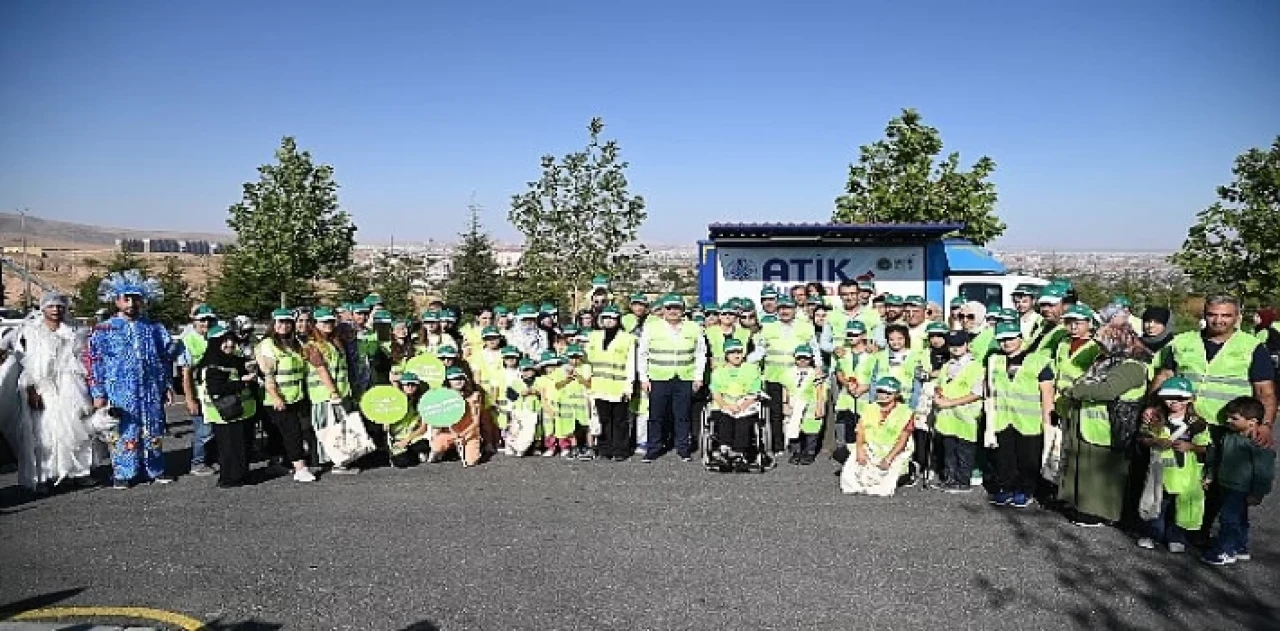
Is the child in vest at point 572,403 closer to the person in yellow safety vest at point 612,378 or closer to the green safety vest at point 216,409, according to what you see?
the person in yellow safety vest at point 612,378

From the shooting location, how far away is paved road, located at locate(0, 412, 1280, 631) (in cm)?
454

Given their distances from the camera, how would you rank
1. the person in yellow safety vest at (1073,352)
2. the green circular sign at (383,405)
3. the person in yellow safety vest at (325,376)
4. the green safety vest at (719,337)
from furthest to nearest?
1. the green safety vest at (719,337)
2. the green circular sign at (383,405)
3. the person in yellow safety vest at (325,376)
4. the person in yellow safety vest at (1073,352)

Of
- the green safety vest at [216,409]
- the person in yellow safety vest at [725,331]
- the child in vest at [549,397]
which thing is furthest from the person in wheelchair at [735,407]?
the green safety vest at [216,409]

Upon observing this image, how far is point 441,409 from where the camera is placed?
827 centimetres

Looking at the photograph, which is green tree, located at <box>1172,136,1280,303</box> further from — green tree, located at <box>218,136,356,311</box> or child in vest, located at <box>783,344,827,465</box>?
green tree, located at <box>218,136,356,311</box>

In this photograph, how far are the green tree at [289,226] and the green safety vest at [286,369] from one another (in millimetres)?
12554

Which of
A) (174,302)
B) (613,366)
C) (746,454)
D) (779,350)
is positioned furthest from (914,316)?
(174,302)

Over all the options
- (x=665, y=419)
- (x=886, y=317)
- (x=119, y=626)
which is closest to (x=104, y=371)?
(x=119, y=626)

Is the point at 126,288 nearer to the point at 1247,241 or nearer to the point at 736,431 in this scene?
the point at 736,431

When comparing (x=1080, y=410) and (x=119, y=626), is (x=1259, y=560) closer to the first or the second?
(x=1080, y=410)

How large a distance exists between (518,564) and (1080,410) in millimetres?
4444

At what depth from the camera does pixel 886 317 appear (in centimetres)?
904

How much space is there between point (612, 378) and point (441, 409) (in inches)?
72.2

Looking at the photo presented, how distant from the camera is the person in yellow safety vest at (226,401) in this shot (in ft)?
23.8
